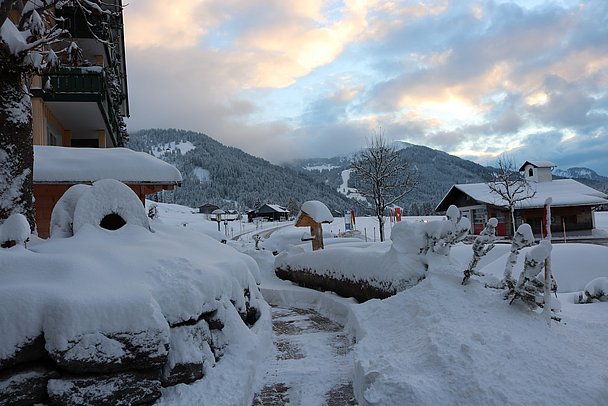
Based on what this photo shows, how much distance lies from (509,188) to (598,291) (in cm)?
2935

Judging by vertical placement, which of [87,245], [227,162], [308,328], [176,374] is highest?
[227,162]

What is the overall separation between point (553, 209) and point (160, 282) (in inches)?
1327

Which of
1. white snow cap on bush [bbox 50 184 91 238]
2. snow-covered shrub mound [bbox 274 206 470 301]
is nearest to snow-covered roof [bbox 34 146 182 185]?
white snow cap on bush [bbox 50 184 91 238]

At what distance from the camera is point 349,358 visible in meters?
6.57

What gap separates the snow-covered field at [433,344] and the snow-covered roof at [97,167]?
3.64 m

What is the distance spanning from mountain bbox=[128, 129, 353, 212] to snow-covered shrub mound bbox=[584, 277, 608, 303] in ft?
382

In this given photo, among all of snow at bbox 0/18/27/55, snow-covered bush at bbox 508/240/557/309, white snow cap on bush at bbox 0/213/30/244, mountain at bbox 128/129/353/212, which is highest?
Answer: mountain at bbox 128/129/353/212

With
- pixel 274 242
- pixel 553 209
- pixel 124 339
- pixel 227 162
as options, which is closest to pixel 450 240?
pixel 124 339

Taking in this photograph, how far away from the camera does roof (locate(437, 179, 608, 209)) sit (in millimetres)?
31000

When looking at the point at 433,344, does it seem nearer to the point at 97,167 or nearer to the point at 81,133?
the point at 97,167

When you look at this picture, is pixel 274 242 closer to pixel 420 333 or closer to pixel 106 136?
pixel 106 136

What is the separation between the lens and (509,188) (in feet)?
116

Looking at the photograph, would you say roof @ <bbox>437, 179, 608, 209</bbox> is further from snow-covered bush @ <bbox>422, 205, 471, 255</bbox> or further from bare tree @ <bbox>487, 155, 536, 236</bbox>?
snow-covered bush @ <bbox>422, 205, 471, 255</bbox>

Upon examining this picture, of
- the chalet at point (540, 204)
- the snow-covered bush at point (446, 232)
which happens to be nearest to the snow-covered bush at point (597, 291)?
the snow-covered bush at point (446, 232)
